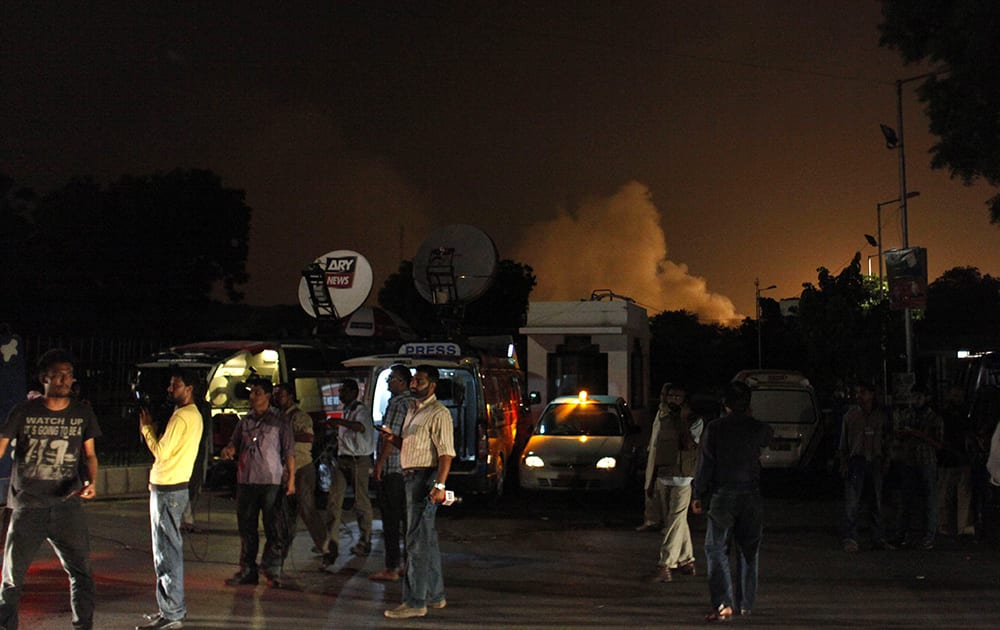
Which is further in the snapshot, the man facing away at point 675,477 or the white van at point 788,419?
the white van at point 788,419

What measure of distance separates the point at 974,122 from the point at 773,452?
6.63 metres

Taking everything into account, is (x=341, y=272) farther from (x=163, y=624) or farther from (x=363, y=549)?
(x=163, y=624)

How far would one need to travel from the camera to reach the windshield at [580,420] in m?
16.2

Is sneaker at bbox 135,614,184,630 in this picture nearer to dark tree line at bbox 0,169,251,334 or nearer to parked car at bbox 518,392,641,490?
parked car at bbox 518,392,641,490

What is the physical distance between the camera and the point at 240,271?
4312cm

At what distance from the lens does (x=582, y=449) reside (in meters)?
15.2

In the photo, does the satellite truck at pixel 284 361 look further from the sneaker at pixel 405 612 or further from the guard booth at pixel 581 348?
the sneaker at pixel 405 612

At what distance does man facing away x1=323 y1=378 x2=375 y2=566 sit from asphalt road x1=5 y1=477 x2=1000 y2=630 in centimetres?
49

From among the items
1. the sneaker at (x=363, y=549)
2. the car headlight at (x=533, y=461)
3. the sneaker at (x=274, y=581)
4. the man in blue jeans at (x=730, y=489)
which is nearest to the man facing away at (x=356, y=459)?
the sneaker at (x=363, y=549)

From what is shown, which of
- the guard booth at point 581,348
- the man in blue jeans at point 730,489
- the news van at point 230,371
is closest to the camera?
the man in blue jeans at point 730,489

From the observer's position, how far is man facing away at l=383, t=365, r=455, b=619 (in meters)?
7.66

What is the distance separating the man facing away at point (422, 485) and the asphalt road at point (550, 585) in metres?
0.19

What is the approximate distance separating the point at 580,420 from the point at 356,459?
6435 millimetres

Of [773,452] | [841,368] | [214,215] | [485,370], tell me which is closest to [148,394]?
[485,370]
